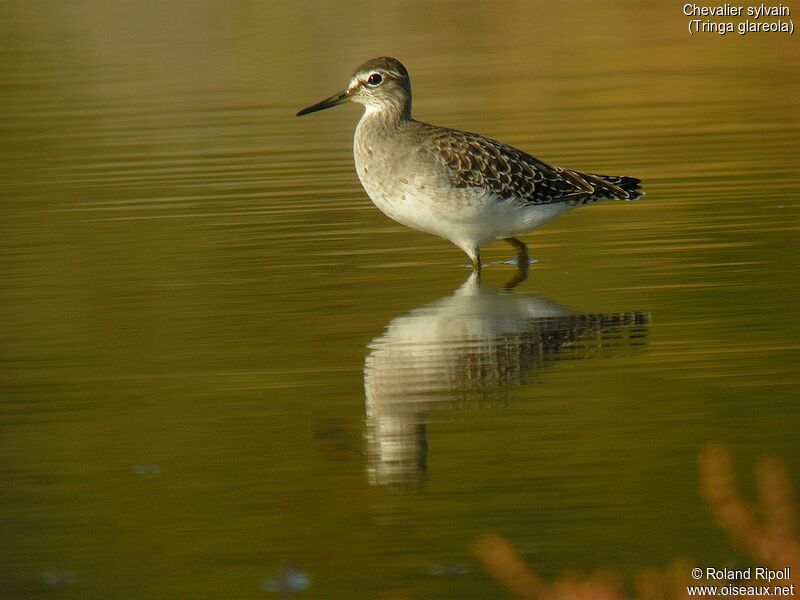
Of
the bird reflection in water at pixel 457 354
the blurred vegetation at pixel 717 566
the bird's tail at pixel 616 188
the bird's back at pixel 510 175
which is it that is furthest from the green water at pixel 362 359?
the bird's back at pixel 510 175

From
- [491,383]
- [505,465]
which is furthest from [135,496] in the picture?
[491,383]

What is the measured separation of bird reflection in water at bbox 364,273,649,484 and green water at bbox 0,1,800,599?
0.03 meters

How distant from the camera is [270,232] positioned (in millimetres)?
14484

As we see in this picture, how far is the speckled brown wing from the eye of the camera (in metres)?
12.3

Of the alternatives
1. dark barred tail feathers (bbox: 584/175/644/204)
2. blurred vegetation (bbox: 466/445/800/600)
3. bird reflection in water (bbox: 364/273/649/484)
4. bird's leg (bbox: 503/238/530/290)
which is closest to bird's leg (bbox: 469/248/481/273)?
bird's leg (bbox: 503/238/530/290)

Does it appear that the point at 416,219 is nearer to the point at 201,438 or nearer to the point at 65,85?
the point at 201,438

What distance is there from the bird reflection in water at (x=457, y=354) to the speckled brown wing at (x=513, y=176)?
1.01 metres

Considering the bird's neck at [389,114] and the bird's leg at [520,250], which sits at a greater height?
the bird's neck at [389,114]

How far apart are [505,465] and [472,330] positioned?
9.24 ft

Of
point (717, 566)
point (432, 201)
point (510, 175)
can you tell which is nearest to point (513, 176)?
point (510, 175)

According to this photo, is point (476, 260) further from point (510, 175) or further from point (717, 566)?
point (717, 566)

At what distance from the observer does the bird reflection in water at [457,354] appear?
8156mm

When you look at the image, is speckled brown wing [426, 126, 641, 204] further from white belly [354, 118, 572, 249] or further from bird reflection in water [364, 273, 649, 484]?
bird reflection in water [364, 273, 649, 484]

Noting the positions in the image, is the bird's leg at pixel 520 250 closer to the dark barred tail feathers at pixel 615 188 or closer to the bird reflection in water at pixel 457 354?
the dark barred tail feathers at pixel 615 188
